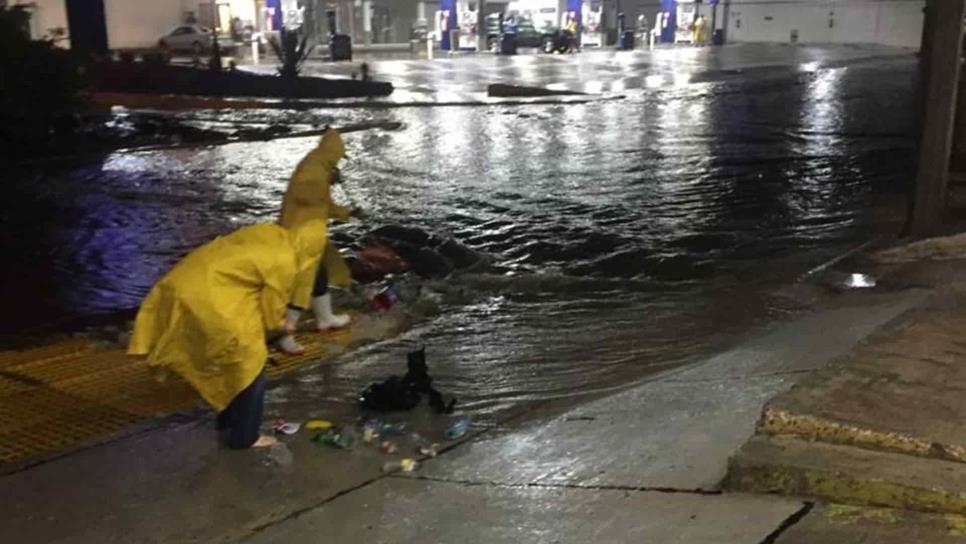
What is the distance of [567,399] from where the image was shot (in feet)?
17.4

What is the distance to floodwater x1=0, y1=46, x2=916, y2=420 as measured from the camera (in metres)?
6.36

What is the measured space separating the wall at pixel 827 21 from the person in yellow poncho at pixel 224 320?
46.6 meters

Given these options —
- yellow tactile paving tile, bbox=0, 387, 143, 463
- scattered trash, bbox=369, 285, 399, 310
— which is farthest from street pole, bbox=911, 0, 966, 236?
yellow tactile paving tile, bbox=0, 387, 143, 463

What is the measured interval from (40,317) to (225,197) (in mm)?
4608

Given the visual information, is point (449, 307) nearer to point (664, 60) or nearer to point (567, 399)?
point (567, 399)

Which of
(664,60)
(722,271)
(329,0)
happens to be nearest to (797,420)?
(722,271)

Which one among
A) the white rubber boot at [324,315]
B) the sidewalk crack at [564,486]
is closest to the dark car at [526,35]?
the white rubber boot at [324,315]

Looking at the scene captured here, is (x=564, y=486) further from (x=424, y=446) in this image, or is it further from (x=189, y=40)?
(x=189, y=40)

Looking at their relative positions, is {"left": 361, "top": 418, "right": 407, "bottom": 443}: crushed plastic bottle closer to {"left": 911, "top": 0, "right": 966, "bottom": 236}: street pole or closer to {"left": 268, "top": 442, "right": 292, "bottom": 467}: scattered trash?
{"left": 268, "top": 442, "right": 292, "bottom": 467}: scattered trash

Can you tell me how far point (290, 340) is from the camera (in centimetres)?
625

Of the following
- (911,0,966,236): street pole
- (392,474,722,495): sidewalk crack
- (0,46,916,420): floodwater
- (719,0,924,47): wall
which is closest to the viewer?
(392,474,722,495): sidewalk crack

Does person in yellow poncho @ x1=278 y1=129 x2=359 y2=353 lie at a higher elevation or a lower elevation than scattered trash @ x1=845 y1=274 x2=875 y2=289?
higher

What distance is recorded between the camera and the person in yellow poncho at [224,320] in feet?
14.2

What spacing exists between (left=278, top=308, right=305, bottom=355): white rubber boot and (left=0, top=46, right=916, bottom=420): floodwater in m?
0.42
